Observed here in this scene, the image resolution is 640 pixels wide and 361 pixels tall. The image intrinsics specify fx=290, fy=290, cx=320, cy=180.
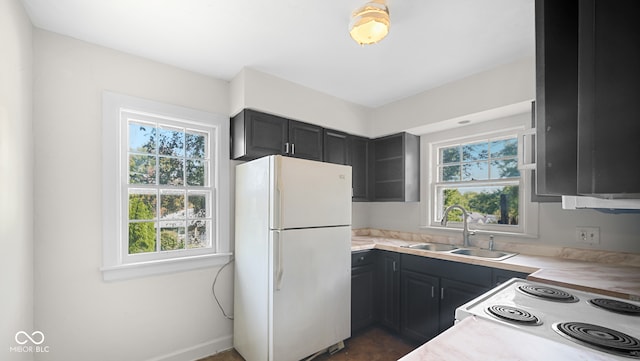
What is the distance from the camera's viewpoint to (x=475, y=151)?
2.93 m

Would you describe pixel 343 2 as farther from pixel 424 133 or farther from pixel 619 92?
pixel 424 133

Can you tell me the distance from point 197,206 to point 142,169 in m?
0.52

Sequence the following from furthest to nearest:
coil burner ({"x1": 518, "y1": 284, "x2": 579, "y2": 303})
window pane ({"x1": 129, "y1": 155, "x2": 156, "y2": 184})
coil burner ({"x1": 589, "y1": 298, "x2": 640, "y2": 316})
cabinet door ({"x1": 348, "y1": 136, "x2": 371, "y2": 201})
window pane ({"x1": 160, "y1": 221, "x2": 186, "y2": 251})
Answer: cabinet door ({"x1": 348, "y1": 136, "x2": 371, "y2": 201}), window pane ({"x1": 160, "y1": 221, "x2": 186, "y2": 251}), window pane ({"x1": 129, "y1": 155, "x2": 156, "y2": 184}), coil burner ({"x1": 518, "y1": 284, "x2": 579, "y2": 303}), coil burner ({"x1": 589, "y1": 298, "x2": 640, "y2": 316})

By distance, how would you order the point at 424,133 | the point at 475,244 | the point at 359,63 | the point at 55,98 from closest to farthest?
the point at 55,98 → the point at 359,63 → the point at 475,244 → the point at 424,133

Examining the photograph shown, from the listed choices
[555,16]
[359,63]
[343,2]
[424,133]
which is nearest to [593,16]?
[555,16]

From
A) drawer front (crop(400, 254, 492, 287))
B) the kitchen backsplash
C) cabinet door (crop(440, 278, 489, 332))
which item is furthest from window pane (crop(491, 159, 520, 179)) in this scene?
cabinet door (crop(440, 278, 489, 332))

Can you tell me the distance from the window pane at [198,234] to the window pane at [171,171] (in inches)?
14.9

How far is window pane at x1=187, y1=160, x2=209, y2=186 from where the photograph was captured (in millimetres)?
2514

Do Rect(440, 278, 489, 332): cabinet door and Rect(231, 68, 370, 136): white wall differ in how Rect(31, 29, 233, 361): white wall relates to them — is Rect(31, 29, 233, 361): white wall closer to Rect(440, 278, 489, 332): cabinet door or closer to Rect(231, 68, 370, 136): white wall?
Rect(231, 68, 370, 136): white wall

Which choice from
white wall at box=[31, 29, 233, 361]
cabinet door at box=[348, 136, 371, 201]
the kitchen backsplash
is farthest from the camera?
cabinet door at box=[348, 136, 371, 201]

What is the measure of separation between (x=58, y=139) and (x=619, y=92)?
2613mm

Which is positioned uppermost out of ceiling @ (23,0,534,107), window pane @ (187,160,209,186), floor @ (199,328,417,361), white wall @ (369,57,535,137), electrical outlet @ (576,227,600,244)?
ceiling @ (23,0,534,107)

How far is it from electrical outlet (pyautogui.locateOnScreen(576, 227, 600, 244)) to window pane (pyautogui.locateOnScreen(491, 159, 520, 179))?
Result: 631 millimetres

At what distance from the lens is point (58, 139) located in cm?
192
